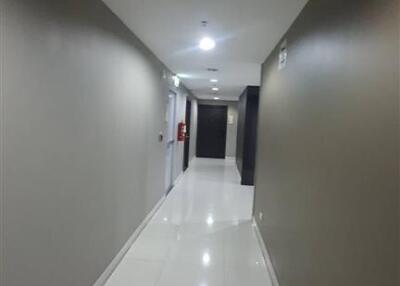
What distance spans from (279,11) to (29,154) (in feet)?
6.27

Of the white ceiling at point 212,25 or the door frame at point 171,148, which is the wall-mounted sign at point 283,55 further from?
the door frame at point 171,148

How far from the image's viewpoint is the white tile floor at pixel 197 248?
2875mm

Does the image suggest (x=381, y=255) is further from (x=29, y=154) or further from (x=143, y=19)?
(x=143, y=19)

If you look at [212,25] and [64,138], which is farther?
[212,25]

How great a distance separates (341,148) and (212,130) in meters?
10.6

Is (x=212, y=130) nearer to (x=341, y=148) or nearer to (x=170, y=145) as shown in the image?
(x=170, y=145)

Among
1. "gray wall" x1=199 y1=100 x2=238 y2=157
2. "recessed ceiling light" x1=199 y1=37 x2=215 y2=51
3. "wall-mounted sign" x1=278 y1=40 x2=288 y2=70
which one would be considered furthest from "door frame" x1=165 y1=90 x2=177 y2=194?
"gray wall" x1=199 y1=100 x2=238 y2=157

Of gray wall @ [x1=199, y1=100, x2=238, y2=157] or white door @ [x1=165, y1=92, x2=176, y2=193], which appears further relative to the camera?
gray wall @ [x1=199, y1=100, x2=238, y2=157]

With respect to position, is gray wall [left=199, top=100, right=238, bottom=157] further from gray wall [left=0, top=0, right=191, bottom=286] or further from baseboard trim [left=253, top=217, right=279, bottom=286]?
gray wall [left=0, top=0, right=191, bottom=286]

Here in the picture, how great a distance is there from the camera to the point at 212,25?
274 centimetres

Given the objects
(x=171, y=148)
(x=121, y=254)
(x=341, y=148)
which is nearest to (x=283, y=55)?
(x=341, y=148)

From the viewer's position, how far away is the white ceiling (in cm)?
230

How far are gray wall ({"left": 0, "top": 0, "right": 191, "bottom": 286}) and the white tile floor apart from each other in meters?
0.30

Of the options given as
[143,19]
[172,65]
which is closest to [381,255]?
[143,19]
